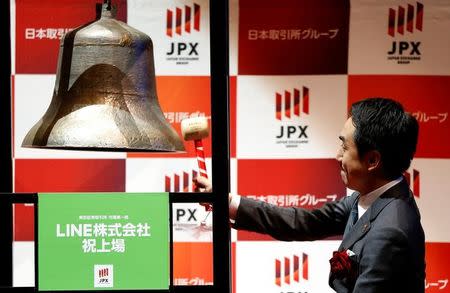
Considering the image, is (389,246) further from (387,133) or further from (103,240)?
(103,240)

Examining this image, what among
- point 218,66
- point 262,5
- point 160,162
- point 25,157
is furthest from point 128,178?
point 218,66

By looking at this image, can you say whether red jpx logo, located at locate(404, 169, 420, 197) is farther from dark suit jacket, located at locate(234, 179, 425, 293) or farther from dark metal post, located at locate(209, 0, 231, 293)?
dark metal post, located at locate(209, 0, 231, 293)

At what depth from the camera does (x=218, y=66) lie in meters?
1.74

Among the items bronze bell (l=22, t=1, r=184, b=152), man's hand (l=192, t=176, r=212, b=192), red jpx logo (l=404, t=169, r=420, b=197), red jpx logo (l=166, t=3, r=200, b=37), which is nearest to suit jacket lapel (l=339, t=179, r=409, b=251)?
man's hand (l=192, t=176, r=212, b=192)

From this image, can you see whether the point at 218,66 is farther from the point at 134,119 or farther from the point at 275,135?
the point at 275,135

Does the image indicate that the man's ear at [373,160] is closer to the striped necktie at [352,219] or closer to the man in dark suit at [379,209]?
the man in dark suit at [379,209]

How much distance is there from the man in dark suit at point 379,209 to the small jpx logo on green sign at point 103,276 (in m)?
0.54

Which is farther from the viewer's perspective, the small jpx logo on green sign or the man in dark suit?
the man in dark suit

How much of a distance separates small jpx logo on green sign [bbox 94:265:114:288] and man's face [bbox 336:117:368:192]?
78 centimetres

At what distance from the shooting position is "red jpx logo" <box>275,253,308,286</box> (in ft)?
10.5

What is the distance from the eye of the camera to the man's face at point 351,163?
2.14 metres

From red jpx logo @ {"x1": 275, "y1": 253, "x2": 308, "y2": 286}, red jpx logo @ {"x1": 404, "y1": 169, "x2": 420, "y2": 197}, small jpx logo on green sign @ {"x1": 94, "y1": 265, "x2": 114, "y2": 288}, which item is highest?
red jpx logo @ {"x1": 404, "y1": 169, "x2": 420, "y2": 197}

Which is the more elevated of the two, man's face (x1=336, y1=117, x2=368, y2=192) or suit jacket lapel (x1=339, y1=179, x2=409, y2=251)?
man's face (x1=336, y1=117, x2=368, y2=192)

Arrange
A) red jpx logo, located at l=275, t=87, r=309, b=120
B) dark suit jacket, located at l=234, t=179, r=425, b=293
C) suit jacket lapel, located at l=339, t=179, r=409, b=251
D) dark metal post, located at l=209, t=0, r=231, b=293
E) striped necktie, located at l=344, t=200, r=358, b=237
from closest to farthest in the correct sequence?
dark metal post, located at l=209, t=0, r=231, b=293
dark suit jacket, located at l=234, t=179, r=425, b=293
suit jacket lapel, located at l=339, t=179, r=409, b=251
striped necktie, located at l=344, t=200, r=358, b=237
red jpx logo, located at l=275, t=87, r=309, b=120
